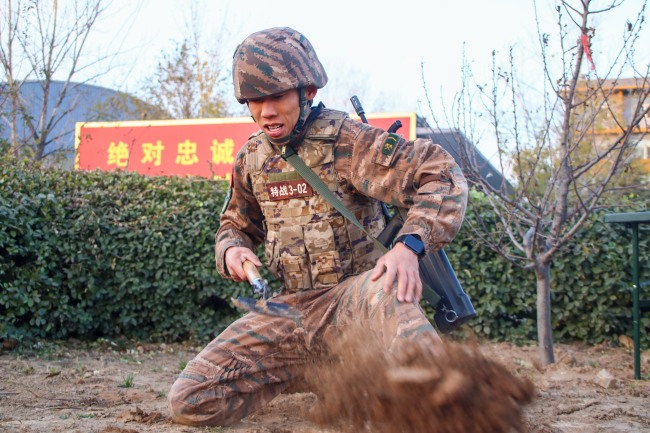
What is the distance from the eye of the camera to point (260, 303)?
3109mm

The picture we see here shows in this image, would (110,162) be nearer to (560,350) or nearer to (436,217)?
(560,350)

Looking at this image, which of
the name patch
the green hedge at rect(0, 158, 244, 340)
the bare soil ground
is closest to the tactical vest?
the name patch

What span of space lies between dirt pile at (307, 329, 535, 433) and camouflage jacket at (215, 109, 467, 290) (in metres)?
0.87

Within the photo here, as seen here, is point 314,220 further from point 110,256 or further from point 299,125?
point 110,256

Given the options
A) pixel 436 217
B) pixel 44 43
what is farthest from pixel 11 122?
pixel 436 217

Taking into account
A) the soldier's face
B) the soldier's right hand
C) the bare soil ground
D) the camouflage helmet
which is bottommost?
the bare soil ground

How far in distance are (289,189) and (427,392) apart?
1.55 m

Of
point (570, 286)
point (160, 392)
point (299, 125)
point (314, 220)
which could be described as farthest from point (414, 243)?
point (570, 286)

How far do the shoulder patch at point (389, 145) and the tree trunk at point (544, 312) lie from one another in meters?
2.30

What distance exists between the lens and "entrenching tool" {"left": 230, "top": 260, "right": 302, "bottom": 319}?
119 inches

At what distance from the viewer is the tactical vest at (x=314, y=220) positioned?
3.40 meters

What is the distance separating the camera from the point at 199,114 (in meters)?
17.1

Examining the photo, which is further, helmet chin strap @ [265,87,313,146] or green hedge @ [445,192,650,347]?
green hedge @ [445,192,650,347]

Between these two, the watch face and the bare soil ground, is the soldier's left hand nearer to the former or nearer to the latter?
the watch face
